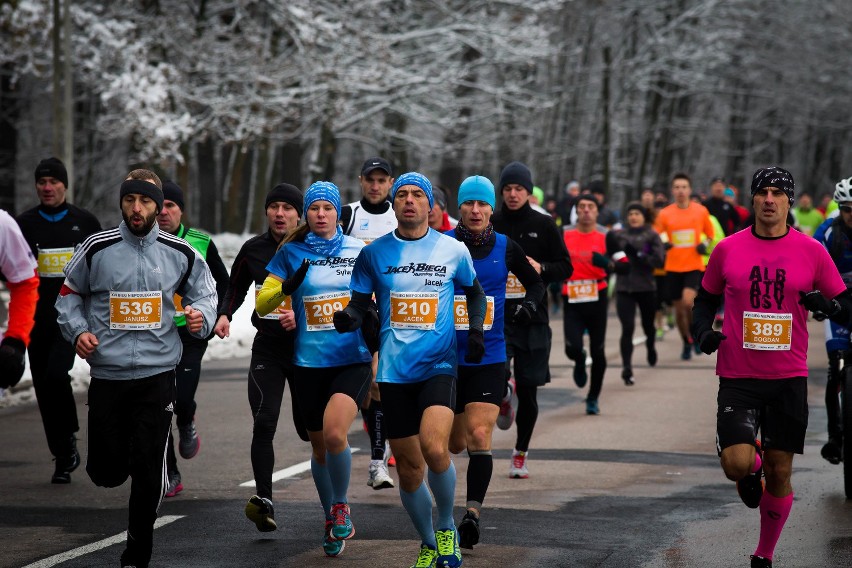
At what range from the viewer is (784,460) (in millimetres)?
7105

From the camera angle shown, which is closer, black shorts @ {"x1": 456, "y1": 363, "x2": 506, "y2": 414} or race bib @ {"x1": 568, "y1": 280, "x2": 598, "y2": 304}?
black shorts @ {"x1": 456, "y1": 363, "x2": 506, "y2": 414}

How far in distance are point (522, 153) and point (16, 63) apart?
1809 centimetres

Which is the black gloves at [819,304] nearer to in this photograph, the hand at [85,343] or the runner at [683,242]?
the hand at [85,343]

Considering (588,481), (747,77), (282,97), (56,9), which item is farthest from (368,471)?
(747,77)

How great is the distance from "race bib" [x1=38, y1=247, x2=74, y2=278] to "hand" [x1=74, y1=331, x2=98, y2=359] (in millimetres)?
3167

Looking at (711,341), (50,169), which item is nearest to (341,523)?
(711,341)

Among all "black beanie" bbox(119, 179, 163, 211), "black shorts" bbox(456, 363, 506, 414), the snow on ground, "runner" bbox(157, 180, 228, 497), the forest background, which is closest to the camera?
"black beanie" bbox(119, 179, 163, 211)

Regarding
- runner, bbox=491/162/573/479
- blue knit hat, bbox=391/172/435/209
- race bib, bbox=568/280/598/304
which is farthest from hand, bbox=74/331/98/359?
race bib, bbox=568/280/598/304

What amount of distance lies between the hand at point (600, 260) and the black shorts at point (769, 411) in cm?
575

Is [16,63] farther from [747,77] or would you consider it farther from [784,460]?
[747,77]

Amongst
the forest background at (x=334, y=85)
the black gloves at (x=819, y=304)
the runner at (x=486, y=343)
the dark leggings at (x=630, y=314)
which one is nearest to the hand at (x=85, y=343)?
the runner at (x=486, y=343)

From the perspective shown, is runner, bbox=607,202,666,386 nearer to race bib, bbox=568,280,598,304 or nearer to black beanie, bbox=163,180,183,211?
race bib, bbox=568,280,598,304

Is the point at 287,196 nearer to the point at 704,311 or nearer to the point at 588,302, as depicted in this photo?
the point at 704,311

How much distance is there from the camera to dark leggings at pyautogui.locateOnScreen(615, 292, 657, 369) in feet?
52.3
